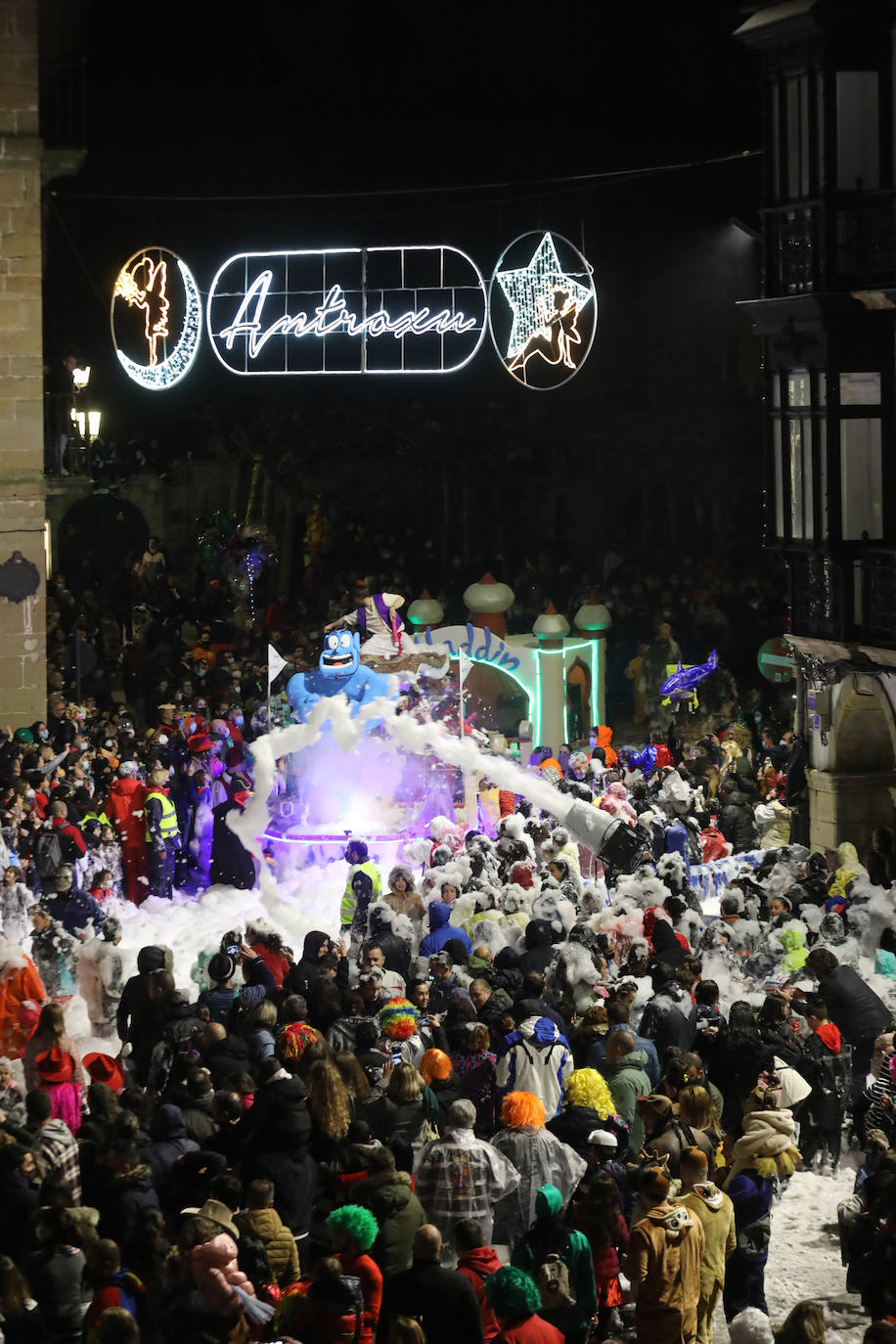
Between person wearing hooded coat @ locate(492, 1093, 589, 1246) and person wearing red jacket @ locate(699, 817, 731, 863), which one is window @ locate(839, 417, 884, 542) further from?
person wearing hooded coat @ locate(492, 1093, 589, 1246)

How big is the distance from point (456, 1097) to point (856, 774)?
10352 millimetres

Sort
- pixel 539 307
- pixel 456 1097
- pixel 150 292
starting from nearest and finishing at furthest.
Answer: pixel 456 1097 < pixel 539 307 < pixel 150 292

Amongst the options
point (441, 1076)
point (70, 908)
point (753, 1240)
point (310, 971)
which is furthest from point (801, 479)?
point (753, 1240)

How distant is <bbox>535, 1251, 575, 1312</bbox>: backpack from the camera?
9984 mm

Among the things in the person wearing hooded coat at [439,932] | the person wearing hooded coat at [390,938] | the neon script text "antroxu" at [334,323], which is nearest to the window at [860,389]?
the neon script text "antroxu" at [334,323]

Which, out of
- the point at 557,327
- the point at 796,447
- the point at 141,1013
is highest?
the point at 557,327

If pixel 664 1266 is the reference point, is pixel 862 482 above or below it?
above

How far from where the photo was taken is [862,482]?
860 inches

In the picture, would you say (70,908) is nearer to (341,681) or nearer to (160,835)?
(160,835)

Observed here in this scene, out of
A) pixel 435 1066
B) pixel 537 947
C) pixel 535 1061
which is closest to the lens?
pixel 435 1066

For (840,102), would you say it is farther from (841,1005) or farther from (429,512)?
(429,512)

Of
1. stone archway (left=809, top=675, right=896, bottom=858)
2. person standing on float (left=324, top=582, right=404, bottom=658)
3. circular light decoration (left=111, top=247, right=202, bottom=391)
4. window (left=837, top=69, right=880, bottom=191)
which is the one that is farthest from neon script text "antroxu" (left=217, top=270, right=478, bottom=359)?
stone archway (left=809, top=675, right=896, bottom=858)

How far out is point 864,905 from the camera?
17500mm

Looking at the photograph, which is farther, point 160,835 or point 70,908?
point 160,835
